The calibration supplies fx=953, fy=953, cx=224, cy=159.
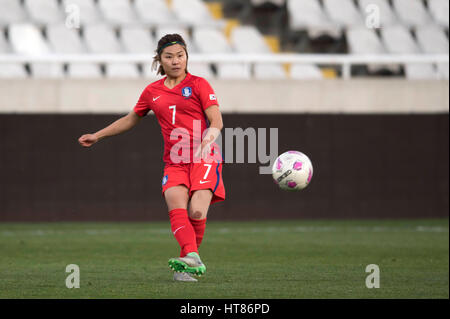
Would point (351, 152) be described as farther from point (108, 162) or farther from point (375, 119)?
point (108, 162)

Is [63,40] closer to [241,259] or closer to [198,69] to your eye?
[198,69]

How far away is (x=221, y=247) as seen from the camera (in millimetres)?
11797

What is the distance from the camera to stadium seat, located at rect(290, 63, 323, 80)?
18.8 m

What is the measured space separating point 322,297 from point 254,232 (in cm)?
726

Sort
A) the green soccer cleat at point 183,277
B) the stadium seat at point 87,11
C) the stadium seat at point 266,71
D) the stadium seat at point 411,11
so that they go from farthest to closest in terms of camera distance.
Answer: the stadium seat at point 411,11, the stadium seat at point 87,11, the stadium seat at point 266,71, the green soccer cleat at point 183,277

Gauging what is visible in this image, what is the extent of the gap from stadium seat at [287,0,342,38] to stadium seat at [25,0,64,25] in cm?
483

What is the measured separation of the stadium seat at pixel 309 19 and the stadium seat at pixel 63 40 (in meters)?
4.52

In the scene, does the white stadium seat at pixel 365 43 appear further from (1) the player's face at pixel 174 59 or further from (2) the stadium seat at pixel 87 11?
(1) the player's face at pixel 174 59

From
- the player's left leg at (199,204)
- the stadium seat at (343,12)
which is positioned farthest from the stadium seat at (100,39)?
the player's left leg at (199,204)

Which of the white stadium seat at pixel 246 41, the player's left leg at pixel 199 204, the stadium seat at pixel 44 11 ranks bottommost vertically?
the player's left leg at pixel 199 204

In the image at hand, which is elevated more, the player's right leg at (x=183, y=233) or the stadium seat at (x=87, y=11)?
the stadium seat at (x=87, y=11)

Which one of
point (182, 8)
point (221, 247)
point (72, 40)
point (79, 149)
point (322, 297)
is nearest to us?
point (322, 297)

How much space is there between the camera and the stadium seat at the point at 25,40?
1859cm

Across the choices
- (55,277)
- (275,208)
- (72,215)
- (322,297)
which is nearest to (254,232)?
(275,208)
